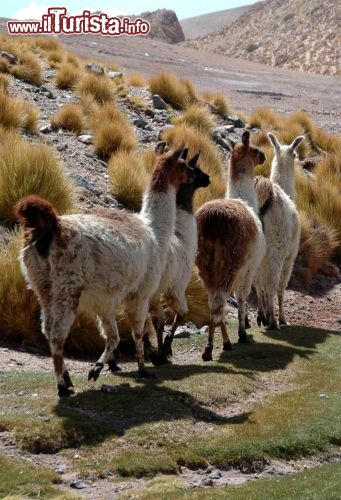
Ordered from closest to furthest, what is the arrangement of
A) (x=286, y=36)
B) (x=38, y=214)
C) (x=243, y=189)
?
1. (x=38, y=214)
2. (x=243, y=189)
3. (x=286, y=36)

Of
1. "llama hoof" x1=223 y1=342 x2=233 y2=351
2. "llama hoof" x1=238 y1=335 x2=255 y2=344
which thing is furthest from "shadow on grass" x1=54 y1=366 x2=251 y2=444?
"llama hoof" x1=238 y1=335 x2=255 y2=344

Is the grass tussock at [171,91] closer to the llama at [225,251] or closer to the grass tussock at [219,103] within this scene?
the grass tussock at [219,103]

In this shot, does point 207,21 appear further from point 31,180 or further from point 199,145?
point 31,180

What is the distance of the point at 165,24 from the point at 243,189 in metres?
69.6

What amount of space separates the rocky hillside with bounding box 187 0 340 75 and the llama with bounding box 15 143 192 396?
54.9 metres

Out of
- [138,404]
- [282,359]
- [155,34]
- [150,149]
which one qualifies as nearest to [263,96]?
[150,149]

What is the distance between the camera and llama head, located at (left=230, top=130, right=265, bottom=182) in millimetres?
10234

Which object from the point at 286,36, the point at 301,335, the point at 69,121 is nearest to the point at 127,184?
the point at 69,121

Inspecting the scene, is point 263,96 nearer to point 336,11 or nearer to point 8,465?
point 8,465

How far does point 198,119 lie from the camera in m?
20.2

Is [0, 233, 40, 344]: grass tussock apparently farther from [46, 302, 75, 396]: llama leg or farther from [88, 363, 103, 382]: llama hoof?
[46, 302, 75, 396]: llama leg

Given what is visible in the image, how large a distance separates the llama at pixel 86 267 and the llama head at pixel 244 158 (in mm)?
2502

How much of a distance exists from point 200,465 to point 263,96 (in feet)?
89.2

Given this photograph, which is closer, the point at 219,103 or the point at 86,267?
the point at 86,267
